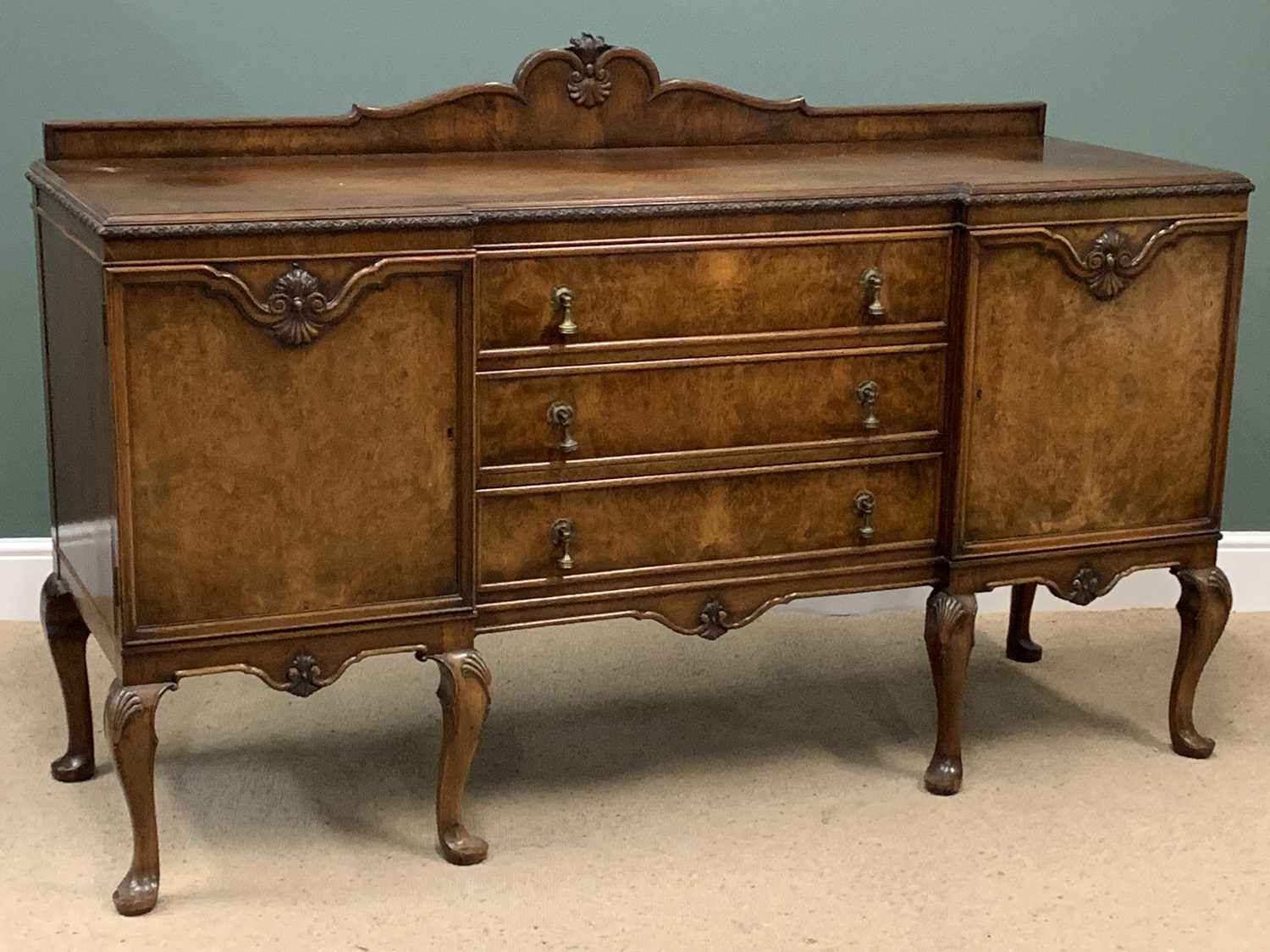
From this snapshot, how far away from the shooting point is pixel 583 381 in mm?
2848

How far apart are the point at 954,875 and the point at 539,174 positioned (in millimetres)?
1252

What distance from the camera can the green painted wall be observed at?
3.62 metres

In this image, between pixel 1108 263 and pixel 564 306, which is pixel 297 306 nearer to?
pixel 564 306

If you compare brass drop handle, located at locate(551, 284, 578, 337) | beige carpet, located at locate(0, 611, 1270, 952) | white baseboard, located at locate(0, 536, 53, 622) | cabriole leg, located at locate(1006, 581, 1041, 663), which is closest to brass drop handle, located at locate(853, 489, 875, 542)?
beige carpet, located at locate(0, 611, 1270, 952)

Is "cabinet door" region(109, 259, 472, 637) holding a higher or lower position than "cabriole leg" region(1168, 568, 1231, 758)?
higher

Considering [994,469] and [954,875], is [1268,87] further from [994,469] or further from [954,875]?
[954,875]

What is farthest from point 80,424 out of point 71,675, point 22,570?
point 22,570

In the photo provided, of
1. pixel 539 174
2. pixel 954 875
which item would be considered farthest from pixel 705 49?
pixel 954 875

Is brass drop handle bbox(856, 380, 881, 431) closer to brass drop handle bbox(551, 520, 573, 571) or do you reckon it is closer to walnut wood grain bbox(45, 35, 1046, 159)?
brass drop handle bbox(551, 520, 573, 571)

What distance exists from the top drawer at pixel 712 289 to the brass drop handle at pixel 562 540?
10.9 inches

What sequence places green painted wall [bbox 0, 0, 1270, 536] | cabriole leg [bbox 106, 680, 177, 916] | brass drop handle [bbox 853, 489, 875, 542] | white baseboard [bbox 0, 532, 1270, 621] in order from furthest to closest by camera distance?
white baseboard [bbox 0, 532, 1270, 621], green painted wall [bbox 0, 0, 1270, 536], brass drop handle [bbox 853, 489, 875, 542], cabriole leg [bbox 106, 680, 177, 916]

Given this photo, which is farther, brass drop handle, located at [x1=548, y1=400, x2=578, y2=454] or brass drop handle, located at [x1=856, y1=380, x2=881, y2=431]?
brass drop handle, located at [x1=856, y1=380, x2=881, y2=431]

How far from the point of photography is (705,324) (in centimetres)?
289

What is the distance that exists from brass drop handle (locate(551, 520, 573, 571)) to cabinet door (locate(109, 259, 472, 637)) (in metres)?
0.14
